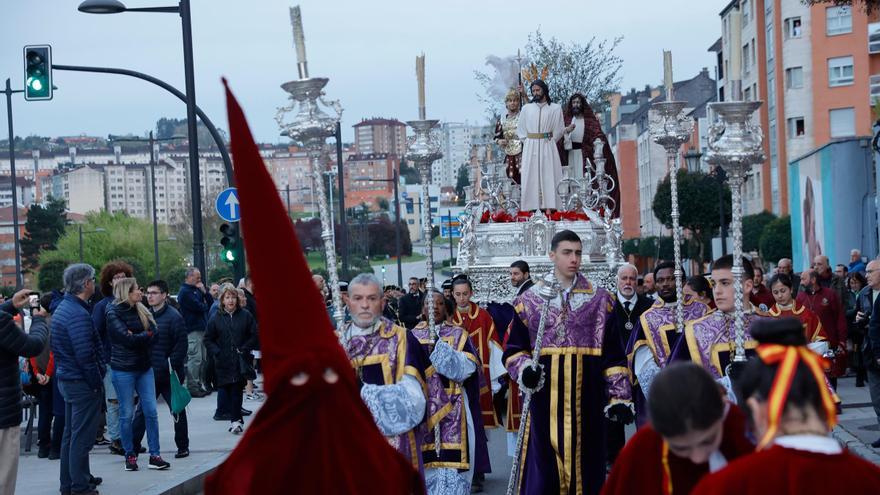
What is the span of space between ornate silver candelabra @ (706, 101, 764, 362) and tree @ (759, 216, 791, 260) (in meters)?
40.2

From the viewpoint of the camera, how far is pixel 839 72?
197ft

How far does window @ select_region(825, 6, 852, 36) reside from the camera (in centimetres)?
5909

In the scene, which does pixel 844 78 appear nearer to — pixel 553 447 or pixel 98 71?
pixel 98 71

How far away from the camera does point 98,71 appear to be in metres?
19.0

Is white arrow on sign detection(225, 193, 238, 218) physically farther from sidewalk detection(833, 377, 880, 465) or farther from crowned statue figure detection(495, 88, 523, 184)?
sidewalk detection(833, 377, 880, 465)

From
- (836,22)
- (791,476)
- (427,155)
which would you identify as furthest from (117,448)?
(836,22)

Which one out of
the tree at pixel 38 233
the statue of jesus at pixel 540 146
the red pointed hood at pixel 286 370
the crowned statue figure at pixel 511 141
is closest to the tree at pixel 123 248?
the tree at pixel 38 233

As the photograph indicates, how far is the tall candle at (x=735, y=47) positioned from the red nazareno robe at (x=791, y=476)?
3.32 meters

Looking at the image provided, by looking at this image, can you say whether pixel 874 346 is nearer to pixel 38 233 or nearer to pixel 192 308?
pixel 192 308

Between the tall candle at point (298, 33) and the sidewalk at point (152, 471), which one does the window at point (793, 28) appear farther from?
the tall candle at point (298, 33)

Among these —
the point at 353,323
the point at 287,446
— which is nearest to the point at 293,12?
the point at 353,323

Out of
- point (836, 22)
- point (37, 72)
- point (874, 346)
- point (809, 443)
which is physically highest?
point (836, 22)

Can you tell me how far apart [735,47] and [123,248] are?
3648 inches

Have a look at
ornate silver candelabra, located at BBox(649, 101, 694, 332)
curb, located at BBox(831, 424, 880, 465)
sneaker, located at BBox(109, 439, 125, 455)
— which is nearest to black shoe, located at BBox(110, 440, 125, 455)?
sneaker, located at BBox(109, 439, 125, 455)
